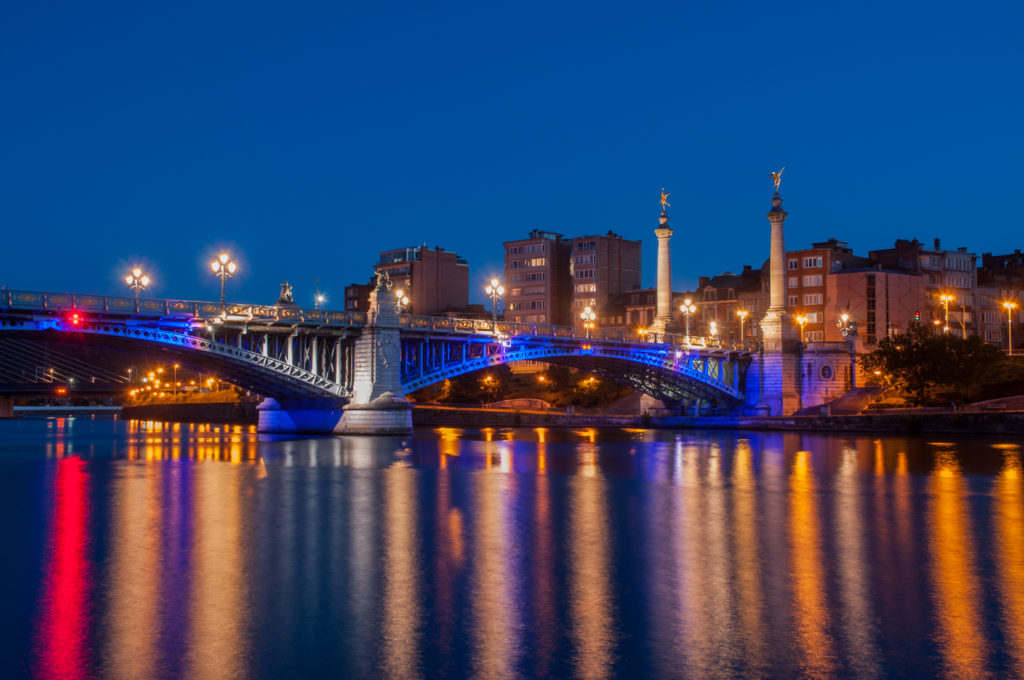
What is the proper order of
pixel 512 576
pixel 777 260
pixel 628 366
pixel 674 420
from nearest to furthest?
pixel 512 576 → pixel 628 366 → pixel 674 420 → pixel 777 260

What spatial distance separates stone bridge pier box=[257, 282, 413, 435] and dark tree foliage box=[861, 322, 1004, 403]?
41131 mm

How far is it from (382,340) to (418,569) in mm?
51236

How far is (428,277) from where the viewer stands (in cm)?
18675

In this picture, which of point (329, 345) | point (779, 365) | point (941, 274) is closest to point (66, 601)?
point (329, 345)

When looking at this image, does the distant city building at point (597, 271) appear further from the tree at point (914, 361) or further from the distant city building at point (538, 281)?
the tree at point (914, 361)

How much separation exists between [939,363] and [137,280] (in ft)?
195

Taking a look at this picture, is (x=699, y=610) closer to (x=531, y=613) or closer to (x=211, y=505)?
(x=531, y=613)

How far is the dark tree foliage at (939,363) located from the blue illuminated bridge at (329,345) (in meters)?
14.6

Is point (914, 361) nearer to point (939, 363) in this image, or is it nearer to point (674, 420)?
point (939, 363)

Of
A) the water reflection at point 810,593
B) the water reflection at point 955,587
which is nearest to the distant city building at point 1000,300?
the water reflection at point 955,587

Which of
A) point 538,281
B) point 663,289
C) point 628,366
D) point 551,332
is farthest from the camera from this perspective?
point 538,281

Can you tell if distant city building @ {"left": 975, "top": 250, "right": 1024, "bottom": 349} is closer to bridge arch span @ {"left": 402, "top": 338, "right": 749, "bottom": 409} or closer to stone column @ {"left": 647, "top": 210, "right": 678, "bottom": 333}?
stone column @ {"left": 647, "top": 210, "right": 678, "bottom": 333}

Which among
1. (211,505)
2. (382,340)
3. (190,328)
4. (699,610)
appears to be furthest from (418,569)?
(382,340)

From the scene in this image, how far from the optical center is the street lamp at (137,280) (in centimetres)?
6344
